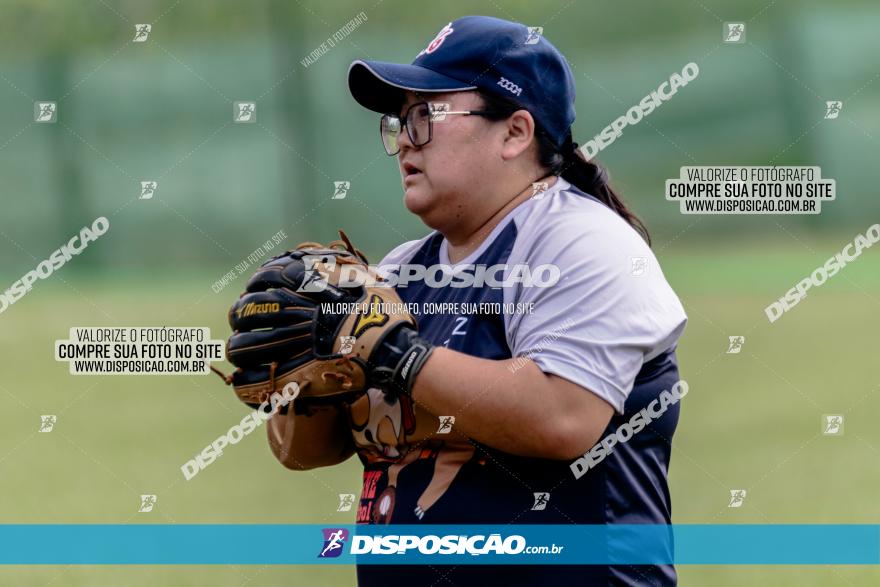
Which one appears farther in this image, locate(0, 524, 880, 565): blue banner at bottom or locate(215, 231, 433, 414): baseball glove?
locate(0, 524, 880, 565): blue banner at bottom

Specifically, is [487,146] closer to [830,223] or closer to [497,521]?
[497,521]

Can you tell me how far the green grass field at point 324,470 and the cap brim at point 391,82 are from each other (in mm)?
3399

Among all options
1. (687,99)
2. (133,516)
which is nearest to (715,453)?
(133,516)

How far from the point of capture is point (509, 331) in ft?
7.96

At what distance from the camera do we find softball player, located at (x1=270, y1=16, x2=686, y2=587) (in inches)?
91.7

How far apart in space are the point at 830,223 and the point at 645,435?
16500mm

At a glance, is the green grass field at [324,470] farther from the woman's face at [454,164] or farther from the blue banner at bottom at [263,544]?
the woman's face at [454,164]

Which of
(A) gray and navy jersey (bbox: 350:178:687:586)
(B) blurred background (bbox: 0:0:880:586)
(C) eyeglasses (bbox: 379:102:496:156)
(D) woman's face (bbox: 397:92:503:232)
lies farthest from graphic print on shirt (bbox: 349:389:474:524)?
(B) blurred background (bbox: 0:0:880:586)

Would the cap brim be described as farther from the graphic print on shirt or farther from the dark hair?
the graphic print on shirt

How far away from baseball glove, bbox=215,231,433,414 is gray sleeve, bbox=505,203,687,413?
0.83 ft

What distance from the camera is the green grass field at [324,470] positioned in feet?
21.7

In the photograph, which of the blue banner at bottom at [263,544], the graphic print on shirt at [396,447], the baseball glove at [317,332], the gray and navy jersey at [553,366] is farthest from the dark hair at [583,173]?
the blue banner at bottom at [263,544]

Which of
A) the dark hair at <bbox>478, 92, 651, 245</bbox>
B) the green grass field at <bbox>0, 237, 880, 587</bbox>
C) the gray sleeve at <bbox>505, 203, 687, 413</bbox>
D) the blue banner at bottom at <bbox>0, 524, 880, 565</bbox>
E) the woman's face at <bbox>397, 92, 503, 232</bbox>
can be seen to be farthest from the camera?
the green grass field at <bbox>0, 237, 880, 587</bbox>

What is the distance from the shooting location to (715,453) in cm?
838
